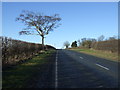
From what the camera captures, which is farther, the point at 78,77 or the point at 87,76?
the point at 87,76

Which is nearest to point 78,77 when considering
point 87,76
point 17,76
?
point 87,76

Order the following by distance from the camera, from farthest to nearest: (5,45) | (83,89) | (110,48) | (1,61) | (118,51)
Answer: (110,48) → (118,51) → (5,45) → (1,61) → (83,89)

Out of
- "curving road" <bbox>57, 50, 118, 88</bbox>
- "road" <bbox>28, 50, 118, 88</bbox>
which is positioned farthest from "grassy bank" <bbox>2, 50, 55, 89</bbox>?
"curving road" <bbox>57, 50, 118, 88</bbox>

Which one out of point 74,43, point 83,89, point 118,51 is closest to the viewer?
point 83,89

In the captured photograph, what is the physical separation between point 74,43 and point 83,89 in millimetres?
134340

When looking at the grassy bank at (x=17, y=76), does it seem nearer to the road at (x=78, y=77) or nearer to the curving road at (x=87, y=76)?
the road at (x=78, y=77)

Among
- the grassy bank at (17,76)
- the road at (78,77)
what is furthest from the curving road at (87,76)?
the grassy bank at (17,76)

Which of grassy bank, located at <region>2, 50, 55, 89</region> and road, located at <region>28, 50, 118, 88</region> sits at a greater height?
grassy bank, located at <region>2, 50, 55, 89</region>

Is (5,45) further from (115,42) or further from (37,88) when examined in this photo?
(115,42)

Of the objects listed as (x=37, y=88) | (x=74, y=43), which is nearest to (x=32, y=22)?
(x=37, y=88)

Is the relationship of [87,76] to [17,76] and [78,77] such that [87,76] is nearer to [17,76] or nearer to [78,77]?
[78,77]

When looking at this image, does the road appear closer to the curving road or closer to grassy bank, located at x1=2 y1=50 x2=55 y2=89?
the curving road

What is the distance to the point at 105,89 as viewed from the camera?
289 inches

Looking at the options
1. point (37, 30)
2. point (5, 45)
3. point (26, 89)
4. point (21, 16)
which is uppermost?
point (21, 16)
